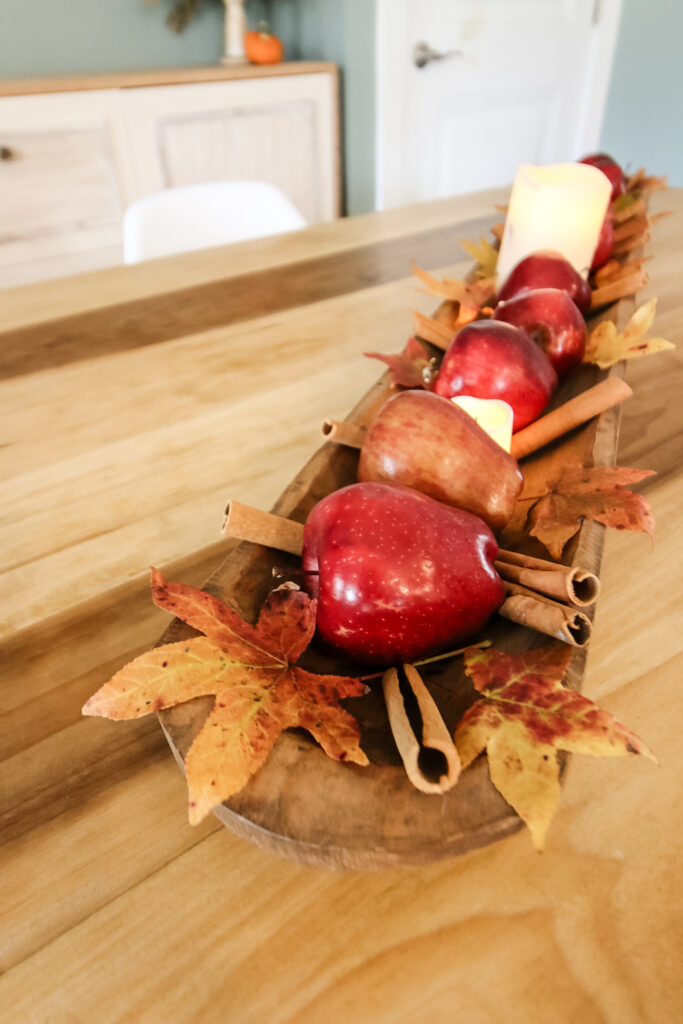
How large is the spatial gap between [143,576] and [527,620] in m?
0.28

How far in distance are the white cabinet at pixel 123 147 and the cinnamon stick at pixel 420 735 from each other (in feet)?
6.99

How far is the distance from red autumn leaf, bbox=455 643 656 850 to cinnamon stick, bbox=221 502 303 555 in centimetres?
13

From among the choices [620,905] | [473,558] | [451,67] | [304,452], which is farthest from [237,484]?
[451,67]

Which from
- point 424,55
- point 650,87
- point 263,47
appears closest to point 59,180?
point 263,47

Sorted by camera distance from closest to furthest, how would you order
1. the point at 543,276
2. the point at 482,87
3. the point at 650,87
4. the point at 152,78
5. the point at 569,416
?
the point at 569,416 → the point at 543,276 → the point at 152,78 → the point at 482,87 → the point at 650,87

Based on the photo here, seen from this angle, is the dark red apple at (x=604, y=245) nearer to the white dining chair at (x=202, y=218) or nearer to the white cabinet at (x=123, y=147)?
the white dining chair at (x=202, y=218)

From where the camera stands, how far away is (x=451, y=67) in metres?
2.34

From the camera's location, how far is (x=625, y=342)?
549mm

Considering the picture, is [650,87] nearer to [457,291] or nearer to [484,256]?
[484,256]

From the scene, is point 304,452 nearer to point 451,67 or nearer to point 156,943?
point 156,943

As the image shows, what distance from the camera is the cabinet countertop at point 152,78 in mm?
1785

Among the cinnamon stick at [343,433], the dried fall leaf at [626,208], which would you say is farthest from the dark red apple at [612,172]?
the cinnamon stick at [343,433]

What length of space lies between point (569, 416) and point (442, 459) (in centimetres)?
14

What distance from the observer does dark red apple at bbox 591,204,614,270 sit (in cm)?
78
